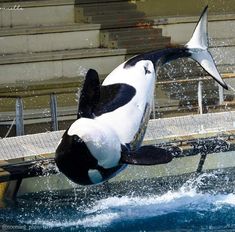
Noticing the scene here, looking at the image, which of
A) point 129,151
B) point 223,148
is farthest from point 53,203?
point 129,151

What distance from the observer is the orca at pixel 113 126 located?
7297mm

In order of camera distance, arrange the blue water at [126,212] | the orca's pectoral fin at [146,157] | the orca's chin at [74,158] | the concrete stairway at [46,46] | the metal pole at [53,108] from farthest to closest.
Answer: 1. the concrete stairway at [46,46]
2. the metal pole at [53,108]
3. the blue water at [126,212]
4. the orca's pectoral fin at [146,157]
5. the orca's chin at [74,158]

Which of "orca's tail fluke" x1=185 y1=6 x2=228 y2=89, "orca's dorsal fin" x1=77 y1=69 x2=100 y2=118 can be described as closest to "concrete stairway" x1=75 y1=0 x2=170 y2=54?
"orca's tail fluke" x1=185 y1=6 x2=228 y2=89

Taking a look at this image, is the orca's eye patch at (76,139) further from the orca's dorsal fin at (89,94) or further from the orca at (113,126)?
the orca's dorsal fin at (89,94)

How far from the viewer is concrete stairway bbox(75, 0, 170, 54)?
50.0 feet

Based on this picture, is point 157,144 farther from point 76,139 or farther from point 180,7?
point 180,7

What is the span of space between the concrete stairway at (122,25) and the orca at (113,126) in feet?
20.2

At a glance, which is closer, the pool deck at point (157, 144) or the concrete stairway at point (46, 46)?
the pool deck at point (157, 144)

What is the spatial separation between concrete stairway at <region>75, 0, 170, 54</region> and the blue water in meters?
4.72

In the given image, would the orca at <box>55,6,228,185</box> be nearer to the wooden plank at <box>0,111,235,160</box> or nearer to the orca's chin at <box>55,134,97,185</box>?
the orca's chin at <box>55,134,97,185</box>

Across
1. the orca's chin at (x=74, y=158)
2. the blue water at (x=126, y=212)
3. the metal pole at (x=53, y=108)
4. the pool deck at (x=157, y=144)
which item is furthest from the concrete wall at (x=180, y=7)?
the orca's chin at (x=74, y=158)

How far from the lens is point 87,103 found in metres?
7.70

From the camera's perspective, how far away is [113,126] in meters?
7.82

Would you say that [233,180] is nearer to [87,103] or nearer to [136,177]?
[136,177]
